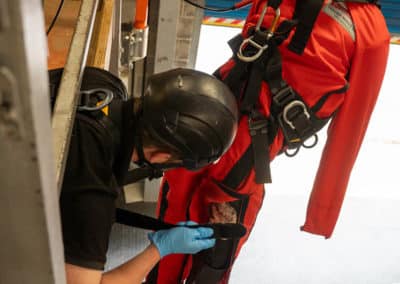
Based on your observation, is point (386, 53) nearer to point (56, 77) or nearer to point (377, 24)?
point (377, 24)

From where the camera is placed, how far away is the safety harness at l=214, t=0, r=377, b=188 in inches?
46.8

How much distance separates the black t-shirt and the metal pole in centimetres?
14

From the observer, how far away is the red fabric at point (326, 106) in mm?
1226

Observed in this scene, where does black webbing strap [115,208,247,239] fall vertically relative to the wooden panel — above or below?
below

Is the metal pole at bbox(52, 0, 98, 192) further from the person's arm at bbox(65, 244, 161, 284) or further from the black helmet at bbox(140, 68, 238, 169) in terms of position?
the person's arm at bbox(65, 244, 161, 284)

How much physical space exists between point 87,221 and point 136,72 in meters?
1.31

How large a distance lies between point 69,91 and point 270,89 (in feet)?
2.39

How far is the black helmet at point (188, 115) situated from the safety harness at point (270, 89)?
0.23 metres

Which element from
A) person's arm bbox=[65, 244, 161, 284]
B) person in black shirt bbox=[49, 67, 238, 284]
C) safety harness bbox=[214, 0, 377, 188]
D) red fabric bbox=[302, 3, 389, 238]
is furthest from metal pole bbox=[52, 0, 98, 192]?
red fabric bbox=[302, 3, 389, 238]

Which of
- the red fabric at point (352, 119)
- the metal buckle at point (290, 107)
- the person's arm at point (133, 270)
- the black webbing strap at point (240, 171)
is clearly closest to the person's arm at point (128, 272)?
the person's arm at point (133, 270)

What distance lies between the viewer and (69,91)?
0.67m

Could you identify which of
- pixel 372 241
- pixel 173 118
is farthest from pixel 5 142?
pixel 372 241

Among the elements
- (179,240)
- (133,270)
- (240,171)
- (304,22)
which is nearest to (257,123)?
A: (240,171)

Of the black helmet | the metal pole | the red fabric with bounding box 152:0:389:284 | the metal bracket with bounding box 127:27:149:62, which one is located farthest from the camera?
the metal bracket with bounding box 127:27:149:62
